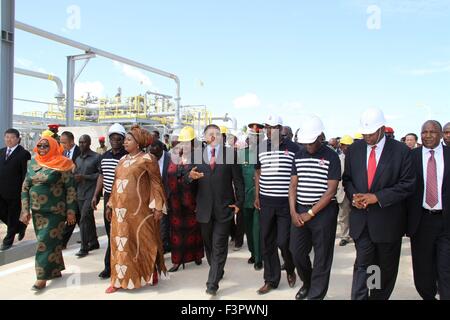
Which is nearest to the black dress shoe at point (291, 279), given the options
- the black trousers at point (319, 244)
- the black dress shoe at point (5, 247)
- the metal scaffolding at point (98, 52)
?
the black trousers at point (319, 244)

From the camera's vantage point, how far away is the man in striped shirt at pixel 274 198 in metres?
4.21

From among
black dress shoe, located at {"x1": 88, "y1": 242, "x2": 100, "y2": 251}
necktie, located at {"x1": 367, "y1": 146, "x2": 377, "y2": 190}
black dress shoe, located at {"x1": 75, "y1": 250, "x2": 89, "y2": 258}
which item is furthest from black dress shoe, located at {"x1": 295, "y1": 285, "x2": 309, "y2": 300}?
black dress shoe, located at {"x1": 88, "y1": 242, "x2": 100, "y2": 251}

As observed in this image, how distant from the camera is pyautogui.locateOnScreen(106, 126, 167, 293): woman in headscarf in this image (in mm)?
4258

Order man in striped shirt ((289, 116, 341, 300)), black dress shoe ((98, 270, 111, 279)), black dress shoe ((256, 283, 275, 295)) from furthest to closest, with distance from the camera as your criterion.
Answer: black dress shoe ((98, 270, 111, 279)) < black dress shoe ((256, 283, 275, 295)) < man in striped shirt ((289, 116, 341, 300))

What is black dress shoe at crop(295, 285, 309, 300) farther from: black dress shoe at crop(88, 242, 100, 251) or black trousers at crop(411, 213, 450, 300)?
black dress shoe at crop(88, 242, 100, 251)

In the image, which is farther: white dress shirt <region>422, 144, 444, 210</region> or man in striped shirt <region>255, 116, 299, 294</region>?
man in striped shirt <region>255, 116, 299, 294</region>

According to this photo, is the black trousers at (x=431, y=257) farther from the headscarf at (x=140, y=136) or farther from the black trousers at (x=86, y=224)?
the black trousers at (x=86, y=224)

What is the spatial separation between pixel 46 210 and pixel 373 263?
3589mm

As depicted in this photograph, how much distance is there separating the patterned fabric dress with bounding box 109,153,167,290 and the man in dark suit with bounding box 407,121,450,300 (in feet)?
8.61

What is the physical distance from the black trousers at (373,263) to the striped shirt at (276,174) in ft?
3.13

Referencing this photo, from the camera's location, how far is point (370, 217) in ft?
11.4
